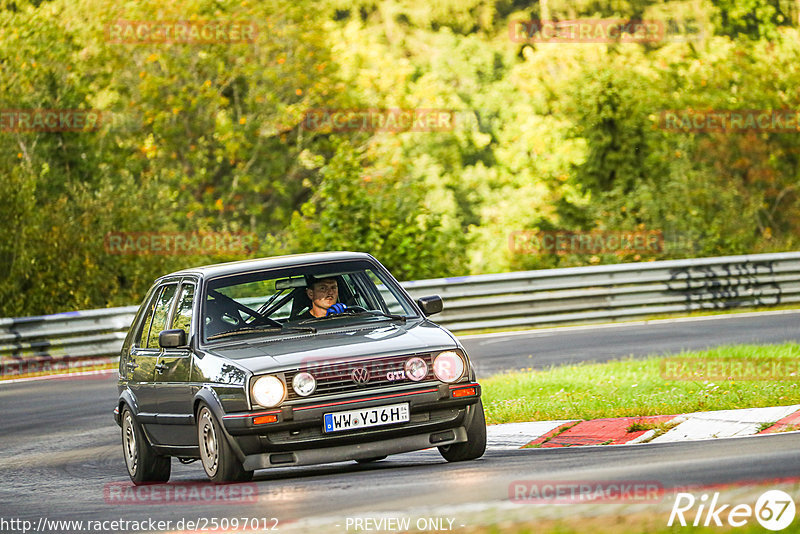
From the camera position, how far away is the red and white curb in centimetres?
1002

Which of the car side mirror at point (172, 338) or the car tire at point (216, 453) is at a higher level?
the car side mirror at point (172, 338)

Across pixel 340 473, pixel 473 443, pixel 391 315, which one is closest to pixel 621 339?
pixel 391 315

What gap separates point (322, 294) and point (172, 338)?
1247 millimetres

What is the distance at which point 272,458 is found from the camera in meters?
8.39

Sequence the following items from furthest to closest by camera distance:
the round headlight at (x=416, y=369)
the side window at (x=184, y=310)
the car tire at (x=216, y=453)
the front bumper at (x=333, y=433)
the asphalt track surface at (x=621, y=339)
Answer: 1. the asphalt track surface at (x=621, y=339)
2. the side window at (x=184, y=310)
3. the round headlight at (x=416, y=369)
4. the car tire at (x=216, y=453)
5. the front bumper at (x=333, y=433)

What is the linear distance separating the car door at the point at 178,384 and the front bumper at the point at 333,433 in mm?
837

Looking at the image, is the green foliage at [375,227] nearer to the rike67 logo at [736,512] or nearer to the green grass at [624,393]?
the green grass at [624,393]

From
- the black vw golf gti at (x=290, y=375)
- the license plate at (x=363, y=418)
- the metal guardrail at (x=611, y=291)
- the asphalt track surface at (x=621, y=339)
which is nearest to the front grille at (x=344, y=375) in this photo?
the black vw golf gti at (x=290, y=375)

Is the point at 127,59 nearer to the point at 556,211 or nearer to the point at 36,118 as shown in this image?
the point at 36,118

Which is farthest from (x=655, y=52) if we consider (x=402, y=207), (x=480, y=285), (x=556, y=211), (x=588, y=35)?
(x=480, y=285)

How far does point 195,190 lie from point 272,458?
1258 inches

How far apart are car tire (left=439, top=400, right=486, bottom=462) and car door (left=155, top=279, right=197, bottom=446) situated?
1850mm

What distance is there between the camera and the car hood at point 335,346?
8453 mm

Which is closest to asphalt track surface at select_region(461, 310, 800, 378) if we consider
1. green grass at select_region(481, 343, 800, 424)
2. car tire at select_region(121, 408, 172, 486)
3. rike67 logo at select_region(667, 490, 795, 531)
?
green grass at select_region(481, 343, 800, 424)
